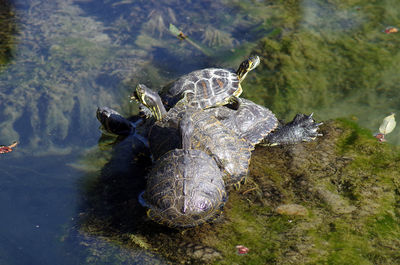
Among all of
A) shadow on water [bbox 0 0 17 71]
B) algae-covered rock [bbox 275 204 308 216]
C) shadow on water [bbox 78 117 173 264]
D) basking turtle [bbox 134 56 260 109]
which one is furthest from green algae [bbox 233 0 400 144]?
shadow on water [bbox 0 0 17 71]

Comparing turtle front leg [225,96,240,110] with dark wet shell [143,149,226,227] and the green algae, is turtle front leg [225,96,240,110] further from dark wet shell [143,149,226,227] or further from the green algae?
dark wet shell [143,149,226,227]

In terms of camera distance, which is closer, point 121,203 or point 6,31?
point 121,203

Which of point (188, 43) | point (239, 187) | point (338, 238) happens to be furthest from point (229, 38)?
point (338, 238)

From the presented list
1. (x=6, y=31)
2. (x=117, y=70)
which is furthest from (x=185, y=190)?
(x=6, y=31)

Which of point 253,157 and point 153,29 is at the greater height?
point 153,29

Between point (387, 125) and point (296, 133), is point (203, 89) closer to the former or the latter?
point (296, 133)

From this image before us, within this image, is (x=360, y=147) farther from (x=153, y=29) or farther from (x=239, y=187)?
(x=153, y=29)

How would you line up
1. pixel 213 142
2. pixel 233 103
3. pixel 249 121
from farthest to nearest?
pixel 233 103
pixel 249 121
pixel 213 142

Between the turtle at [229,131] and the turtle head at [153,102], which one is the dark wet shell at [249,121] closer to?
the turtle at [229,131]
